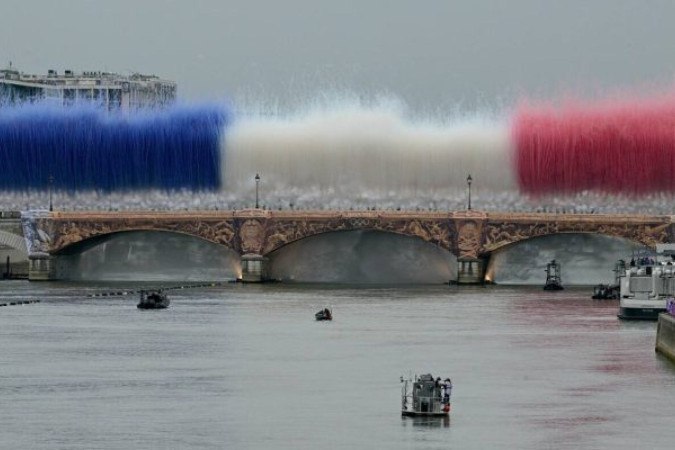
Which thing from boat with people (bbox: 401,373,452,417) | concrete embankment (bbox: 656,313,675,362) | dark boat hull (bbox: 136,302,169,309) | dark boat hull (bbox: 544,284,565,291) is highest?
dark boat hull (bbox: 544,284,565,291)

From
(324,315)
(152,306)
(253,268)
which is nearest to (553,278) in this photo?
(253,268)

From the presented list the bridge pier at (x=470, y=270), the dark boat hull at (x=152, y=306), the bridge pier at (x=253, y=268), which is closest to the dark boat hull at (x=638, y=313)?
the dark boat hull at (x=152, y=306)

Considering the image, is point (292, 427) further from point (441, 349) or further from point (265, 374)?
point (441, 349)

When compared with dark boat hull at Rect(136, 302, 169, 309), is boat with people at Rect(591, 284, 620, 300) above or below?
above

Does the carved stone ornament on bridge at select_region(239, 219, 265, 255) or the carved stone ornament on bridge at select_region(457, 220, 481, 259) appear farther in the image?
the carved stone ornament on bridge at select_region(239, 219, 265, 255)

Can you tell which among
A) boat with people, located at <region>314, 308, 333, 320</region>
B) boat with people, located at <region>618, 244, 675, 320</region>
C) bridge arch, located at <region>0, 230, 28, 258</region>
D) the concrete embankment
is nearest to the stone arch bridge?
bridge arch, located at <region>0, 230, 28, 258</region>

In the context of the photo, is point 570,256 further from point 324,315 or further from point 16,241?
point 324,315

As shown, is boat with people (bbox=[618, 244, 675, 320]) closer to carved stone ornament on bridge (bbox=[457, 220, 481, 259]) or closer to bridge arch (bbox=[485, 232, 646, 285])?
carved stone ornament on bridge (bbox=[457, 220, 481, 259])
